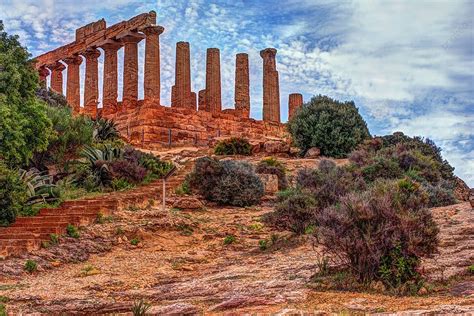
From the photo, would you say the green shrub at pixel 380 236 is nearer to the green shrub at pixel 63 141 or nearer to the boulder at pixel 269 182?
the boulder at pixel 269 182

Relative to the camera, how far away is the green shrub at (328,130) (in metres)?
35.2

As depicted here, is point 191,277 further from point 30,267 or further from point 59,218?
point 59,218

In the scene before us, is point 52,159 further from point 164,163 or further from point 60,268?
point 60,268

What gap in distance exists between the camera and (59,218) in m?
17.5

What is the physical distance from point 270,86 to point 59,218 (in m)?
39.1

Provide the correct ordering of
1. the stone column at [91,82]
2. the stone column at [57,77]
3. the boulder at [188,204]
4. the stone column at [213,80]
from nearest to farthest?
the boulder at [188,204]
the stone column at [91,82]
the stone column at [213,80]
the stone column at [57,77]

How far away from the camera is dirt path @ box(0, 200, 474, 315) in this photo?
28.9 feet

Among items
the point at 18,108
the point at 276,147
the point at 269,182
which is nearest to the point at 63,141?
the point at 18,108

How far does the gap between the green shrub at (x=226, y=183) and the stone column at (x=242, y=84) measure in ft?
95.6

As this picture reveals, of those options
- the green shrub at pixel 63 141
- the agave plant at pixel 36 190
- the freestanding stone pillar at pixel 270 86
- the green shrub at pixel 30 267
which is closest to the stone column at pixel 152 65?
the freestanding stone pillar at pixel 270 86

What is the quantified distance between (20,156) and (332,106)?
2084 centimetres

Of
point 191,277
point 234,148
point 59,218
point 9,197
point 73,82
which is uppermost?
point 73,82

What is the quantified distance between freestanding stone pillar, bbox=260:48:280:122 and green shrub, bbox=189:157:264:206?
30779 millimetres

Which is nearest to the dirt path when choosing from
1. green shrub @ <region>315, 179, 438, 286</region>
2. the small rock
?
the small rock
